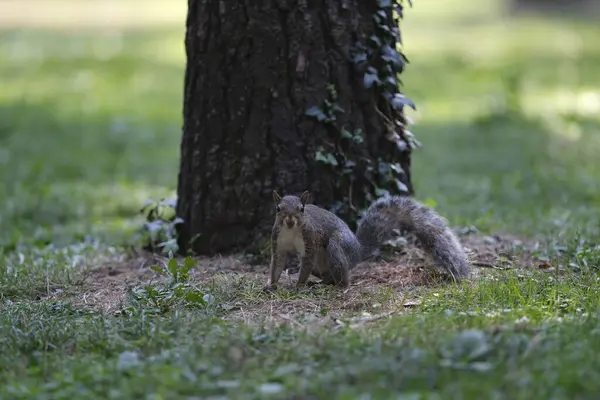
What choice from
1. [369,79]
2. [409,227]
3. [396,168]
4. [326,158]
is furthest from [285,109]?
[409,227]

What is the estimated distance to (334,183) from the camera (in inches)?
216

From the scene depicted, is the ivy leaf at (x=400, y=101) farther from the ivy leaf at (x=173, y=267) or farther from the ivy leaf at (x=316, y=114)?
the ivy leaf at (x=173, y=267)

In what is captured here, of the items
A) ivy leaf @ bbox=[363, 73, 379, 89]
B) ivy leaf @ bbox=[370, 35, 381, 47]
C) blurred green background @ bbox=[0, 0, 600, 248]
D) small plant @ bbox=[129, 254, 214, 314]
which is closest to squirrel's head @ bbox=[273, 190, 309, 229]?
small plant @ bbox=[129, 254, 214, 314]

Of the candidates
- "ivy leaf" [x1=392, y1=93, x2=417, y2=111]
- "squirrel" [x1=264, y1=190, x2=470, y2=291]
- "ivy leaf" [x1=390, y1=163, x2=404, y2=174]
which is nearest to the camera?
"squirrel" [x1=264, y1=190, x2=470, y2=291]

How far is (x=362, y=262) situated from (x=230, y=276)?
798 millimetres

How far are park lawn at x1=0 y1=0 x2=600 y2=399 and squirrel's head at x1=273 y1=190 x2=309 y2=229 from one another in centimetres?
34

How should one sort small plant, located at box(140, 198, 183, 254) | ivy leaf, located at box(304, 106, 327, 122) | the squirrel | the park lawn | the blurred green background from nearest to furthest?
the park lawn < the squirrel < ivy leaf, located at box(304, 106, 327, 122) < small plant, located at box(140, 198, 183, 254) < the blurred green background

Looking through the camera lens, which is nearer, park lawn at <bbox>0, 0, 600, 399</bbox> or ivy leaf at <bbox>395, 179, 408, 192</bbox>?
park lawn at <bbox>0, 0, 600, 399</bbox>

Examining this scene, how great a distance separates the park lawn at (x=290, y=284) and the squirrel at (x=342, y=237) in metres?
0.14

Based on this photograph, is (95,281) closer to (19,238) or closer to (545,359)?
(19,238)

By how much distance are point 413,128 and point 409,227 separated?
595cm

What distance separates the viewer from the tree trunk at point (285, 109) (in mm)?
5371

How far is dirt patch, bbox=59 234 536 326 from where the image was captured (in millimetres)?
4473

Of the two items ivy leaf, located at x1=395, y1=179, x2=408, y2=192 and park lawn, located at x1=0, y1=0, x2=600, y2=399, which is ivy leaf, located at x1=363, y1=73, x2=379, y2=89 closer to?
ivy leaf, located at x1=395, y1=179, x2=408, y2=192
